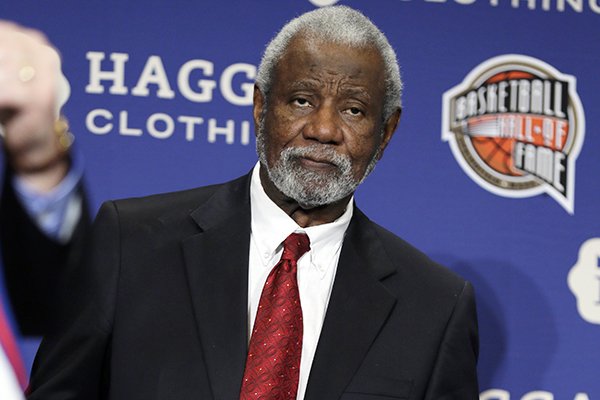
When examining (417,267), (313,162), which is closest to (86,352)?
(313,162)

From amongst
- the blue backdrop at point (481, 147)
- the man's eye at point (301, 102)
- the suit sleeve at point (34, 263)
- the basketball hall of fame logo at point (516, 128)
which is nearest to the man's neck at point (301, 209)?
the man's eye at point (301, 102)

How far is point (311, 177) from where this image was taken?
125cm

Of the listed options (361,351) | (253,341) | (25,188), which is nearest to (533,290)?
(361,351)

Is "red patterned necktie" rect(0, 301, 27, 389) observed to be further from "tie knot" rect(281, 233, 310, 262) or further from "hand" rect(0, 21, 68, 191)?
"tie knot" rect(281, 233, 310, 262)

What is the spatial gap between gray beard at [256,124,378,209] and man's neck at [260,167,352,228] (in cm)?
3

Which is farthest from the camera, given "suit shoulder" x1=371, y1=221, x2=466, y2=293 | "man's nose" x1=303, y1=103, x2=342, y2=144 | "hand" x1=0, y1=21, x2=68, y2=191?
"suit shoulder" x1=371, y1=221, x2=466, y2=293

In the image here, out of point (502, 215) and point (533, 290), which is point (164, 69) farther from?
point (533, 290)

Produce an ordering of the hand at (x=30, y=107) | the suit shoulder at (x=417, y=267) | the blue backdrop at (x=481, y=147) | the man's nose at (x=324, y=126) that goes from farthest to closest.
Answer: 1. the blue backdrop at (x=481, y=147)
2. the suit shoulder at (x=417, y=267)
3. the man's nose at (x=324, y=126)
4. the hand at (x=30, y=107)

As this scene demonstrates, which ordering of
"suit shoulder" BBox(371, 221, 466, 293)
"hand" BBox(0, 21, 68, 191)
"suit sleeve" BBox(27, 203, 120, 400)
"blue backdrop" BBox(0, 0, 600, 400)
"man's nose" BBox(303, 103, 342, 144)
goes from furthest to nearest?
"blue backdrop" BBox(0, 0, 600, 400) → "suit shoulder" BBox(371, 221, 466, 293) → "man's nose" BBox(303, 103, 342, 144) → "suit sleeve" BBox(27, 203, 120, 400) → "hand" BBox(0, 21, 68, 191)

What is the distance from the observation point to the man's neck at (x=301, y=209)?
4.30 feet

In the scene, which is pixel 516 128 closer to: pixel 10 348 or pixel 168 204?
pixel 168 204

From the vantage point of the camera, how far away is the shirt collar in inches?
50.8

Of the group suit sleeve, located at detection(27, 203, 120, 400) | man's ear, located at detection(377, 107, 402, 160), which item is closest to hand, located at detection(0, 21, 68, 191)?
suit sleeve, located at detection(27, 203, 120, 400)

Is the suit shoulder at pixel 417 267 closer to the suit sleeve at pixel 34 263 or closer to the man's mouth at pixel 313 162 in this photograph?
the man's mouth at pixel 313 162
